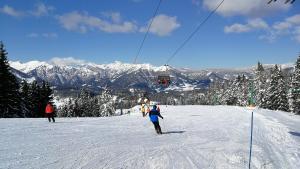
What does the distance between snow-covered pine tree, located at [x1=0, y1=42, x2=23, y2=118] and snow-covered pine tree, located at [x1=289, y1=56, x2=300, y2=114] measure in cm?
4699

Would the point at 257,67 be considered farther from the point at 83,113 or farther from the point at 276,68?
the point at 83,113

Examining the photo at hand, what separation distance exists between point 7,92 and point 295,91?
48646 mm

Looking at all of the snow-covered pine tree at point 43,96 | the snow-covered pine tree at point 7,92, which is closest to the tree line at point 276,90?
the snow-covered pine tree at point 7,92

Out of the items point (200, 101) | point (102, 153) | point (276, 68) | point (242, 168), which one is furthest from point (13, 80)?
point (200, 101)

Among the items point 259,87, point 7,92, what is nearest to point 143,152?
point 7,92

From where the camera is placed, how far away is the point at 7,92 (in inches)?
1905

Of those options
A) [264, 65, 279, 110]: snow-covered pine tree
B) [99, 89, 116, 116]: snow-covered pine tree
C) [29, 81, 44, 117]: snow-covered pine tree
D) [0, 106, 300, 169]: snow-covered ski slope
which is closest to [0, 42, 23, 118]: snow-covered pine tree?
[29, 81, 44, 117]: snow-covered pine tree

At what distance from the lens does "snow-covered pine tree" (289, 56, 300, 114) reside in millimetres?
60656

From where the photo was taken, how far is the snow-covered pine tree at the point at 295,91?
6066 centimetres

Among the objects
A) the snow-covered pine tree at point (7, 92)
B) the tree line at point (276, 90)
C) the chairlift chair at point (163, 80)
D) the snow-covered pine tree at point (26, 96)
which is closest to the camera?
the snow-covered pine tree at point (7, 92)

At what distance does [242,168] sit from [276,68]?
221ft

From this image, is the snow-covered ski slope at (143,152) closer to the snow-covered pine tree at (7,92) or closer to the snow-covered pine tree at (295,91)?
the snow-covered pine tree at (7,92)

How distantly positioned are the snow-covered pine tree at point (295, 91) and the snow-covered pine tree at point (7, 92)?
47.0 metres

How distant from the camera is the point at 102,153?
45.4 feet
